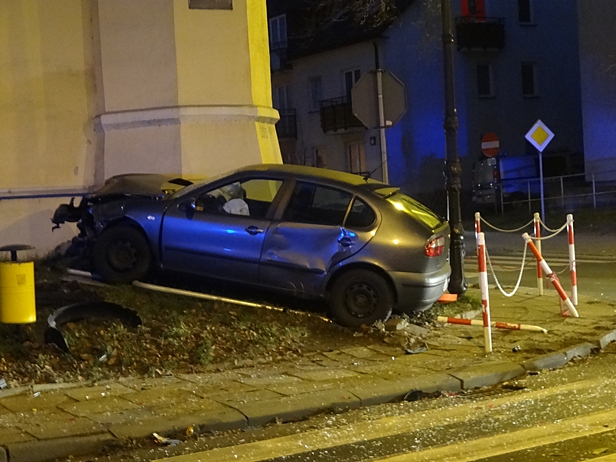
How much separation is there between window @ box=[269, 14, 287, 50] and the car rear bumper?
111ft

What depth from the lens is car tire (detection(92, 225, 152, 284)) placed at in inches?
377

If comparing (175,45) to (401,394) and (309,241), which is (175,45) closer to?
(309,241)

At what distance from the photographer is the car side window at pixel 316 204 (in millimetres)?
9188

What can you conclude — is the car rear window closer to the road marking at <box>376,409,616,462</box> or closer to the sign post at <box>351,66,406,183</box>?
the sign post at <box>351,66,406,183</box>

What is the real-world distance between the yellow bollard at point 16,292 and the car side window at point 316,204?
2.70 meters

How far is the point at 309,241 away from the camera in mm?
9086

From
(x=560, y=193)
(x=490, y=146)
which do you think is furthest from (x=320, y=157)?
(x=490, y=146)

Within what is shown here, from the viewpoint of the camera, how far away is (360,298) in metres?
9.07

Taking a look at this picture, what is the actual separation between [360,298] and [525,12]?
30.4 m

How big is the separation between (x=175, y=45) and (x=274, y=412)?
7.19m

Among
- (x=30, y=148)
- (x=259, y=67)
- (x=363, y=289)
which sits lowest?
(x=363, y=289)

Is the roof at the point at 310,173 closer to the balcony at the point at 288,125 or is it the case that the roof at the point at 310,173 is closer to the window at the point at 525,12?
the window at the point at 525,12

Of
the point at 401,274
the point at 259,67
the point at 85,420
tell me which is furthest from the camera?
the point at 259,67

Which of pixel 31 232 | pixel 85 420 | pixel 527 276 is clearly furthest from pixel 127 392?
pixel 527 276
